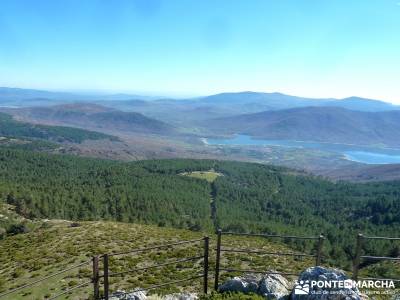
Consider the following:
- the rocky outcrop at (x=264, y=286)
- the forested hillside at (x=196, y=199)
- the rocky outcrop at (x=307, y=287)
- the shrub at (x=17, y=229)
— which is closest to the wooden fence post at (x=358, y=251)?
the rocky outcrop at (x=307, y=287)

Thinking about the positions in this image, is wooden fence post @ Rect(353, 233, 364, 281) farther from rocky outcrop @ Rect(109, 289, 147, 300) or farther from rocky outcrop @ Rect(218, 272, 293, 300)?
rocky outcrop @ Rect(109, 289, 147, 300)

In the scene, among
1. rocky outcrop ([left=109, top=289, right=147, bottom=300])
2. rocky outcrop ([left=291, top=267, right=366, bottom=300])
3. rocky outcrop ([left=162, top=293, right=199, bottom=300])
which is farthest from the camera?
rocky outcrop ([left=162, top=293, right=199, bottom=300])

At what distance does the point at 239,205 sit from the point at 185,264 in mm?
115720

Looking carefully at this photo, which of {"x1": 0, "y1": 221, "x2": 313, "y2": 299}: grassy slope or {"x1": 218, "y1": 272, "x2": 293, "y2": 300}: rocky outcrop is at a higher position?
{"x1": 218, "y1": 272, "x2": 293, "y2": 300}: rocky outcrop

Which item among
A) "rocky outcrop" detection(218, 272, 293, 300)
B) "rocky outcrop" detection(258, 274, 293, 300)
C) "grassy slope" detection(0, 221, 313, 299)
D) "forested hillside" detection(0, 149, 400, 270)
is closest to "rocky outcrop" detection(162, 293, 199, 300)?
"rocky outcrop" detection(218, 272, 293, 300)

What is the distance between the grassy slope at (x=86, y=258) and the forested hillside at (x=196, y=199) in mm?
31962

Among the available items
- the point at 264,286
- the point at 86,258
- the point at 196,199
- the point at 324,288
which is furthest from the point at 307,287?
the point at 196,199

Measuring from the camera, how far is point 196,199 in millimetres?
135125

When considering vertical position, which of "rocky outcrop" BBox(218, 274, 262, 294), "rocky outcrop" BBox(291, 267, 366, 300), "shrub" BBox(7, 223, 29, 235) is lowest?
"shrub" BBox(7, 223, 29, 235)

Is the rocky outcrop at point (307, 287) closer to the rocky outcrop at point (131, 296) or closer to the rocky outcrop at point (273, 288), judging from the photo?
the rocky outcrop at point (273, 288)

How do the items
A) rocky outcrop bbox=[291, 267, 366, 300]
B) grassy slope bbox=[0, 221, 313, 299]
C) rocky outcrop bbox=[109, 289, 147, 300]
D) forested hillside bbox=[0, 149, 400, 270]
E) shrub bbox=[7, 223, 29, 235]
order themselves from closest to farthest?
rocky outcrop bbox=[291, 267, 366, 300]
rocky outcrop bbox=[109, 289, 147, 300]
grassy slope bbox=[0, 221, 313, 299]
shrub bbox=[7, 223, 29, 235]
forested hillside bbox=[0, 149, 400, 270]

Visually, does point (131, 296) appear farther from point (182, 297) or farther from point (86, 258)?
point (86, 258)

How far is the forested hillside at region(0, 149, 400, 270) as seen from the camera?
95250 millimetres

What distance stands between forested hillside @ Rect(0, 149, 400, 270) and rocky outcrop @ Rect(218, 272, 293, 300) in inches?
2188
